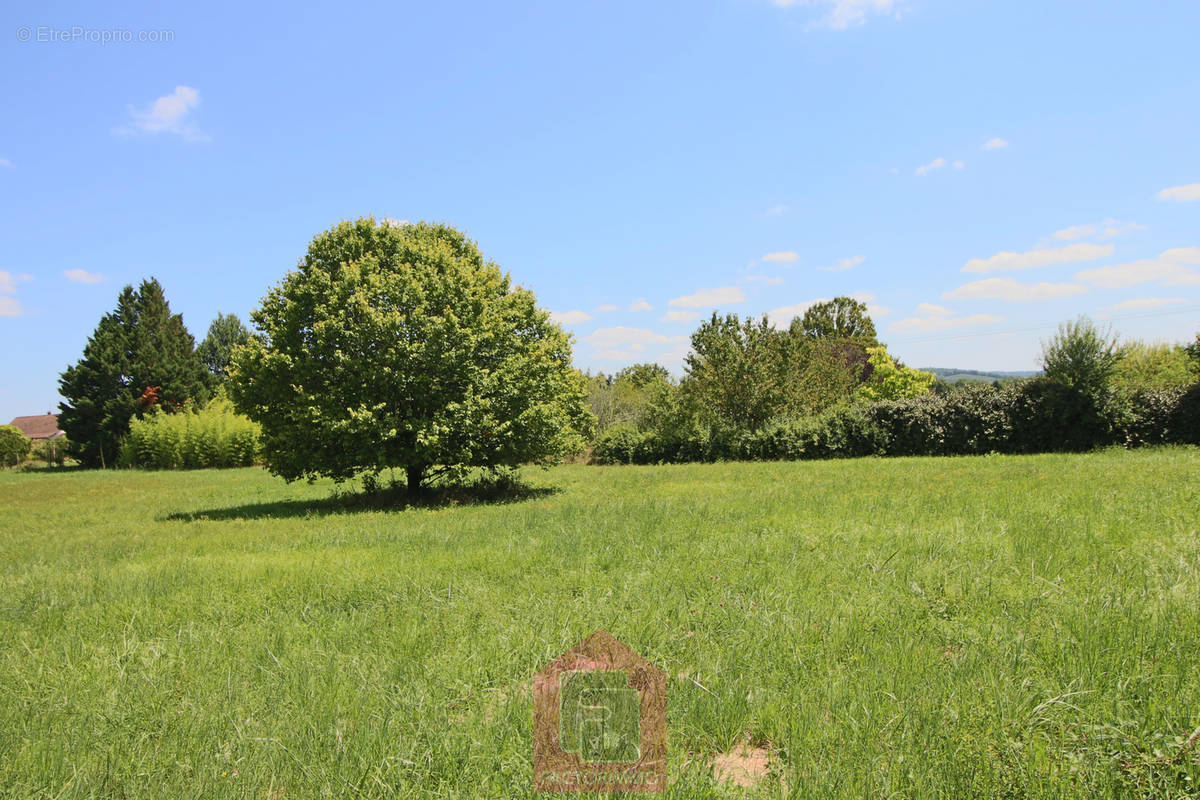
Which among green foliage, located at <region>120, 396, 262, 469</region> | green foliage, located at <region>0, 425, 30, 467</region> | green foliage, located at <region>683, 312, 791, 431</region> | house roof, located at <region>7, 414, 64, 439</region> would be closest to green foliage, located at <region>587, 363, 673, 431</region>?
green foliage, located at <region>683, 312, 791, 431</region>

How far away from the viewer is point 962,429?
2300 cm

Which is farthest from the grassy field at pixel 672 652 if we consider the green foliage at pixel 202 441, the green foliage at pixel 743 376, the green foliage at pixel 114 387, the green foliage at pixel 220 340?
the green foliage at pixel 220 340

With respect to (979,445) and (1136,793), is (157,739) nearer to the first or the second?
(1136,793)

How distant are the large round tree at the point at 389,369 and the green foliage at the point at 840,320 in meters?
47.6

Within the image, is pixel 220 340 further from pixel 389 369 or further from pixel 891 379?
pixel 891 379

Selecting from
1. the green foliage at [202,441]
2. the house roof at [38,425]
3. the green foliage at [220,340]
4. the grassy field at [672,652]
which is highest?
the green foliage at [220,340]

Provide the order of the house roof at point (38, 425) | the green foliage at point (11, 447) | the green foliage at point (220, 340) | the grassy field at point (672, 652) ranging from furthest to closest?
the house roof at point (38, 425) < the green foliage at point (220, 340) < the green foliage at point (11, 447) < the grassy field at point (672, 652)

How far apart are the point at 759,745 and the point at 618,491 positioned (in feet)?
39.5

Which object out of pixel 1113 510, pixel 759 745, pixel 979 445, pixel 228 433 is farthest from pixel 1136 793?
pixel 228 433

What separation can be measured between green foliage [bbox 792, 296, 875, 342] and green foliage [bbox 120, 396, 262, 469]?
46111 millimetres

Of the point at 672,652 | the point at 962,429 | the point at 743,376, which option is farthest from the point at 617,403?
the point at 672,652

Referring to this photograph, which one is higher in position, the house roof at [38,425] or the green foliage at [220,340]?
the green foliage at [220,340]

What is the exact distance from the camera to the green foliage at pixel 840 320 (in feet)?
187

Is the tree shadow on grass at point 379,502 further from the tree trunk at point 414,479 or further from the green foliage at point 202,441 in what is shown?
the green foliage at point 202,441
